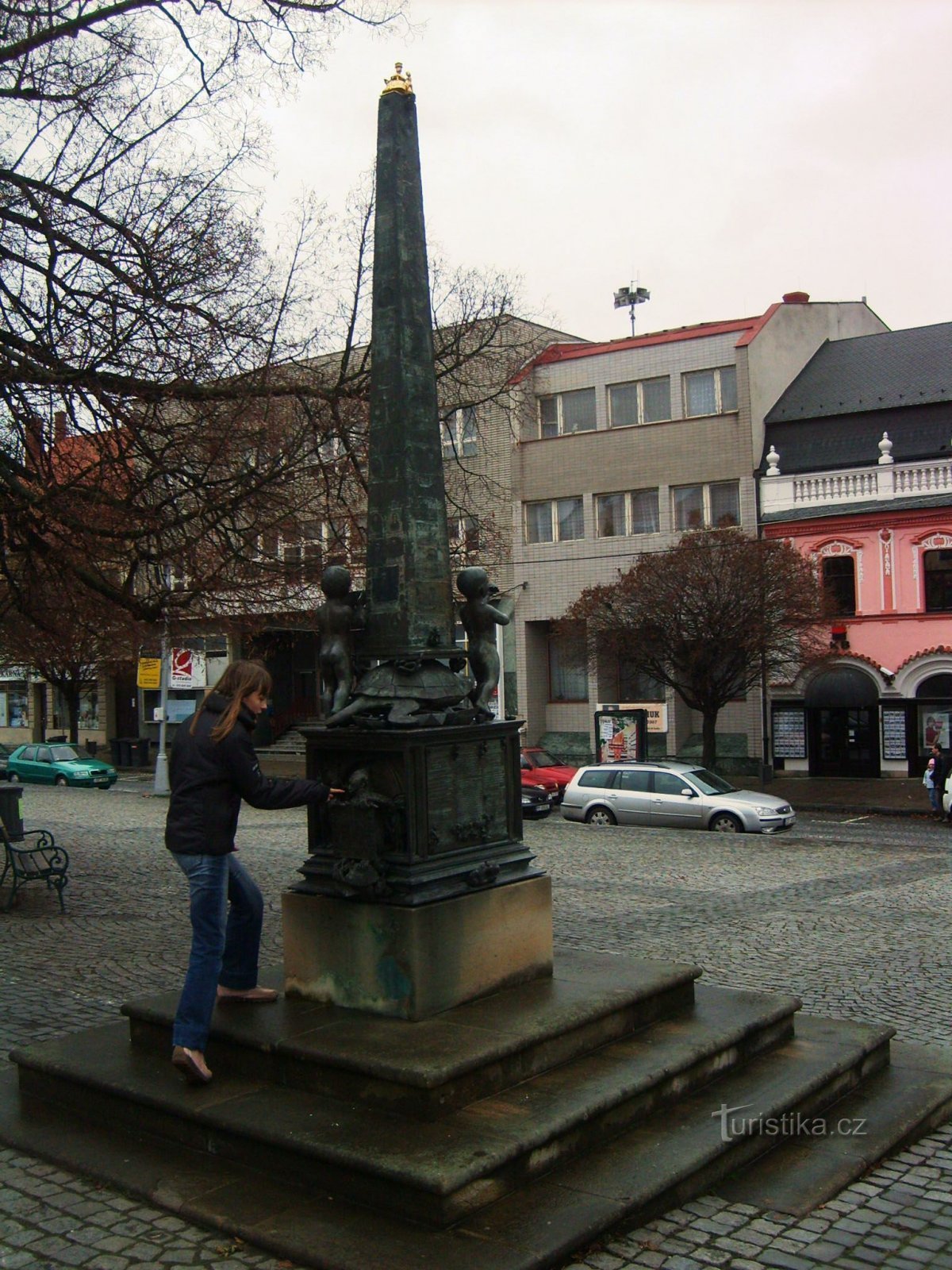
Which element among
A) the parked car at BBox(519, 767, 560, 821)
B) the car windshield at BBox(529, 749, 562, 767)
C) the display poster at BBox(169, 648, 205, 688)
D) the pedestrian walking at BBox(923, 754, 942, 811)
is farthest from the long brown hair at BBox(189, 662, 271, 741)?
the display poster at BBox(169, 648, 205, 688)

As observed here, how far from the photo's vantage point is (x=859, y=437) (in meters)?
34.1

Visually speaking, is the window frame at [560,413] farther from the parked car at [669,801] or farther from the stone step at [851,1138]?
the stone step at [851,1138]

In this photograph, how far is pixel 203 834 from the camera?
5.69 meters

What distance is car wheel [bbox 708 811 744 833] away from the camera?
72.4 ft

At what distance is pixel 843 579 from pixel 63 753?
77.0ft

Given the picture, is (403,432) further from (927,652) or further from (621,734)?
(927,652)

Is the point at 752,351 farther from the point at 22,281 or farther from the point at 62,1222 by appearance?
the point at 62,1222

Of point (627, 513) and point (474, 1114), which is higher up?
point (627, 513)

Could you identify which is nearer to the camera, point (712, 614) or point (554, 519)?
point (712, 614)

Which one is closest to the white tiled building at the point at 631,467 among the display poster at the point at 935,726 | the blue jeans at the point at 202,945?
the display poster at the point at 935,726

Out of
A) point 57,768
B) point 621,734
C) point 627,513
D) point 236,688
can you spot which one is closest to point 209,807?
point 236,688

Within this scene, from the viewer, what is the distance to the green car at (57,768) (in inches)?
1438

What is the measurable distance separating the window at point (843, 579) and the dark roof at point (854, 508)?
119cm

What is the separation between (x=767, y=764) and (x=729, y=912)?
70.9 feet
